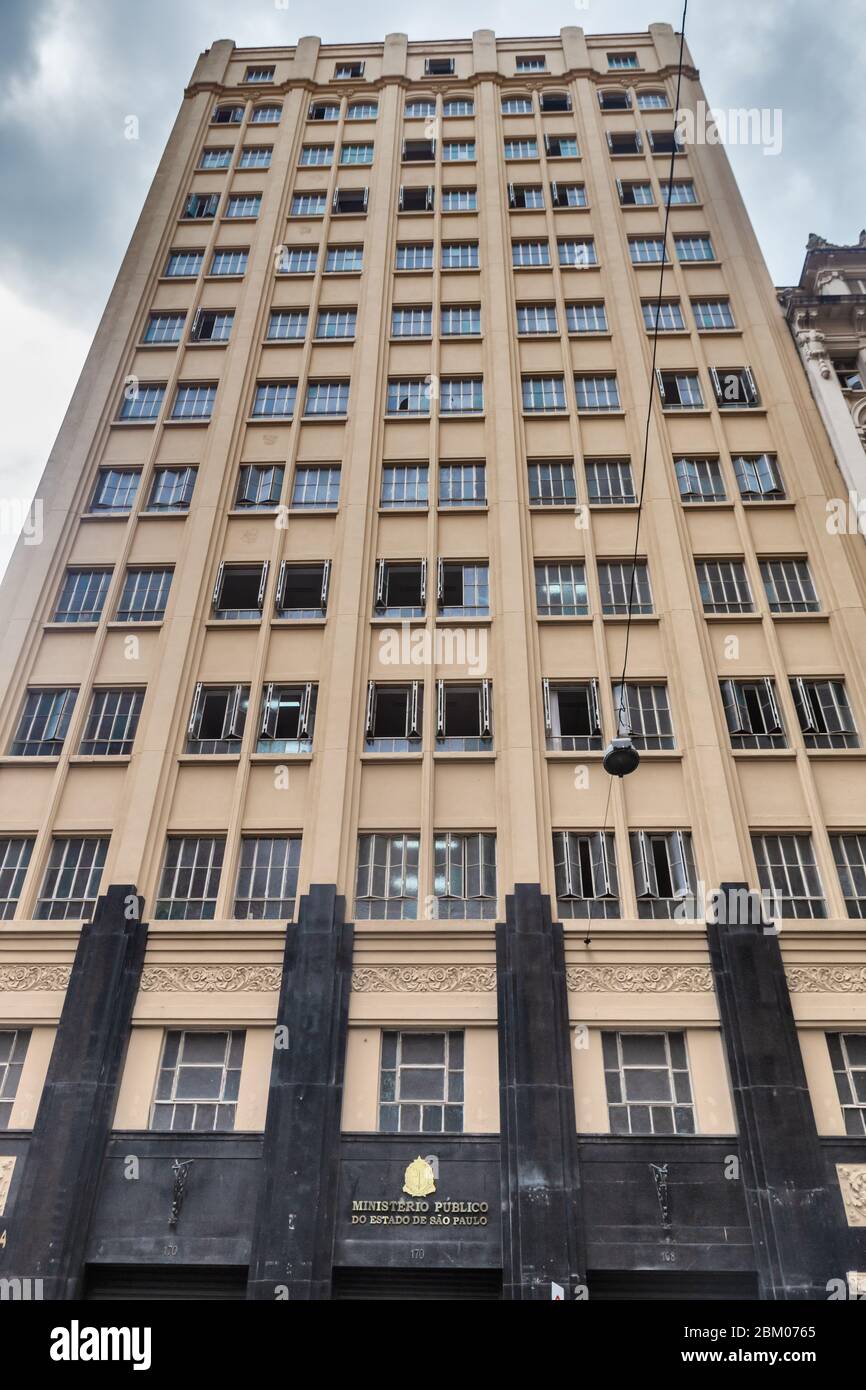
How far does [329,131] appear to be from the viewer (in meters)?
40.6

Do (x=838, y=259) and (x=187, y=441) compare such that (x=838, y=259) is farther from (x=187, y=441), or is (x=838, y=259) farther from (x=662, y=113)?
(x=187, y=441)

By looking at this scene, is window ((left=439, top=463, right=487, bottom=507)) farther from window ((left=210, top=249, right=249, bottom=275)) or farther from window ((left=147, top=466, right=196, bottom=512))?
window ((left=210, top=249, right=249, bottom=275))

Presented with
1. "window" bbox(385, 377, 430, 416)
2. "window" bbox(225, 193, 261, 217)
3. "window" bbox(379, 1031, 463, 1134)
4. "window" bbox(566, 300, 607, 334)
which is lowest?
"window" bbox(379, 1031, 463, 1134)

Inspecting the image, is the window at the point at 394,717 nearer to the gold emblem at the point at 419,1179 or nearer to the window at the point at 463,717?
the window at the point at 463,717

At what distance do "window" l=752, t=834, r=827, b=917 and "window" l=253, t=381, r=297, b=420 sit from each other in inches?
798

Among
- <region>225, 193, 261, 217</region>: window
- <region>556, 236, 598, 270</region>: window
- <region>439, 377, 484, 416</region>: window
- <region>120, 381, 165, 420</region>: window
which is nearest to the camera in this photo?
<region>439, 377, 484, 416</region>: window

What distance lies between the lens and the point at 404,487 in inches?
1134

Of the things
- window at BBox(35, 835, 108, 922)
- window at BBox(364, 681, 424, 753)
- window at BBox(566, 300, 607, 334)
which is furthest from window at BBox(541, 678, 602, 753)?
window at BBox(566, 300, 607, 334)

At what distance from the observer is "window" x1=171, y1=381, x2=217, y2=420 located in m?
30.9

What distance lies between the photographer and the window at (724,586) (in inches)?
1021

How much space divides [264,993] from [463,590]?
12476 mm

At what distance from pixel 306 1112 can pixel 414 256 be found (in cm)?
3080

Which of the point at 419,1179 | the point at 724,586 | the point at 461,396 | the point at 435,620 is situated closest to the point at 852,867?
the point at 724,586
